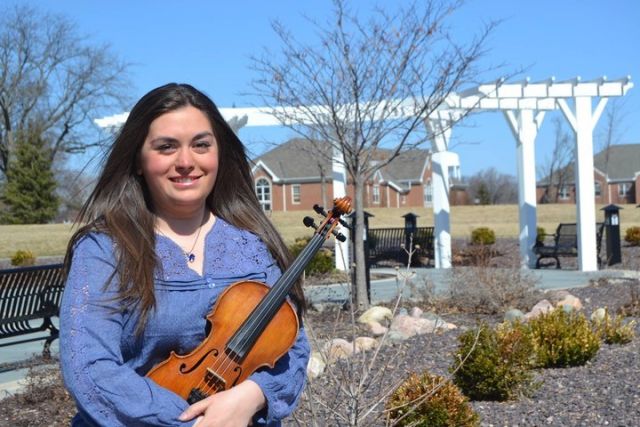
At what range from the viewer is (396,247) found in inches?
823

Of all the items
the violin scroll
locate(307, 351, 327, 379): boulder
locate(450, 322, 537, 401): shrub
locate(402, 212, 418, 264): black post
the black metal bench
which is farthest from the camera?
locate(402, 212, 418, 264): black post

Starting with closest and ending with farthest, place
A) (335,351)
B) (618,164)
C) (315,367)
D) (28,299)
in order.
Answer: (335,351), (315,367), (28,299), (618,164)

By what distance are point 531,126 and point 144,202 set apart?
57.2ft

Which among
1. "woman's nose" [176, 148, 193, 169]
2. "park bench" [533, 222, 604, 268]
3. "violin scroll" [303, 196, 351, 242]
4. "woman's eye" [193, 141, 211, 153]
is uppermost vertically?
"woman's eye" [193, 141, 211, 153]

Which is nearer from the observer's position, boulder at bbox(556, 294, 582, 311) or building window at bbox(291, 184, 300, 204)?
boulder at bbox(556, 294, 582, 311)

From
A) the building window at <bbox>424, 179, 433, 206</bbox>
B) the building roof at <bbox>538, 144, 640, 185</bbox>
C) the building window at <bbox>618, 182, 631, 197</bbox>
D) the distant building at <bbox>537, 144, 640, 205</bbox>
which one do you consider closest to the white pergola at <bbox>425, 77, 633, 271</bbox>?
the building window at <bbox>424, 179, 433, 206</bbox>

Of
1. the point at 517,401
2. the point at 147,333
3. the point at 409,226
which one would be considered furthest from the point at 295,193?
the point at 147,333

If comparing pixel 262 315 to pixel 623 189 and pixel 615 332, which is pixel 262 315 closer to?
pixel 615 332

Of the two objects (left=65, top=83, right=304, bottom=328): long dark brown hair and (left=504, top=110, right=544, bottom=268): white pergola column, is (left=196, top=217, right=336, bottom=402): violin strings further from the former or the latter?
(left=504, top=110, right=544, bottom=268): white pergola column

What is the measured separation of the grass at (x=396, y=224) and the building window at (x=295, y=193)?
10553 millimetres

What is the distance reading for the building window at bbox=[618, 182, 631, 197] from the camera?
67438 mm

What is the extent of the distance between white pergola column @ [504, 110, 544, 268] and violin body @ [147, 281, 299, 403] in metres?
17.2

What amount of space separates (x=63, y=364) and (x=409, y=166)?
60158 mm

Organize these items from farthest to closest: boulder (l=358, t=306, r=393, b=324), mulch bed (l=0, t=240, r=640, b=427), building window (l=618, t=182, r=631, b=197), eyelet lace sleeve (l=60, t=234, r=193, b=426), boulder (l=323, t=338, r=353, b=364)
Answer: building window (l=618, t=182, r=631, b=197), boulder (l=358, t=306, r=393, b=324), mulch bed (l=0, t=240, r=640, b=427), boulder (l=323, t=338, r=353, b=364), eyelet lace sleeve (l=60, t=234, r=193, b=426)
